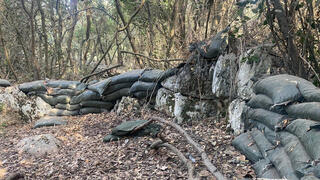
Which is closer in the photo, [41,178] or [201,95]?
[41,178]

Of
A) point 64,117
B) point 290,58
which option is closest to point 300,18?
point 290,58

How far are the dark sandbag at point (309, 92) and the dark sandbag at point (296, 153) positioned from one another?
0.97 feet

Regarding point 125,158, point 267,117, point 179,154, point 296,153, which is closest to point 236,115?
point 267,117

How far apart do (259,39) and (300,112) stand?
5.91 feet

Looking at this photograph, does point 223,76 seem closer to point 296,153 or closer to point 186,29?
point 296,153

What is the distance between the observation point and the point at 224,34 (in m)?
3.44

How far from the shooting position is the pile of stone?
4.60 m

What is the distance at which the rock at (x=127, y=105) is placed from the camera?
4738 millimetres

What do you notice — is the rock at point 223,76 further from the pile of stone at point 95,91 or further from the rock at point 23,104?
the rock at point 23,104

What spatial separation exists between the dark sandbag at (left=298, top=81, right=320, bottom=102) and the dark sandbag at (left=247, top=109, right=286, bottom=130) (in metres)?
0.24

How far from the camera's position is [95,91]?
5203 millimetres

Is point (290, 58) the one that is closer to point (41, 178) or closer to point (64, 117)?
point (41, 178)

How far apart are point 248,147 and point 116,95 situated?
310 cm

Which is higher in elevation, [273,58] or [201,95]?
[273,58]
